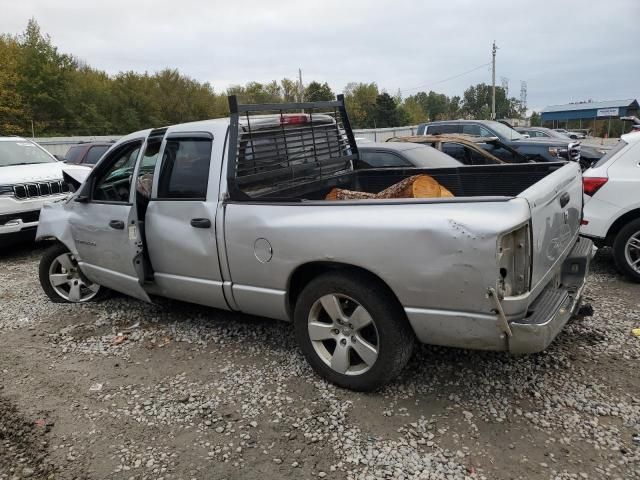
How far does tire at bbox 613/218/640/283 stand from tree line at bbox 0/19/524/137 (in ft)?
116

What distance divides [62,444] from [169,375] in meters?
0.90

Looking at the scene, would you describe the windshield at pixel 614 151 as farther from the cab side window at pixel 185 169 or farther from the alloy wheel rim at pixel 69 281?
the alloy wheel rim at pixel 69 281

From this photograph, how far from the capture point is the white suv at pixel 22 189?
7434 millimetres

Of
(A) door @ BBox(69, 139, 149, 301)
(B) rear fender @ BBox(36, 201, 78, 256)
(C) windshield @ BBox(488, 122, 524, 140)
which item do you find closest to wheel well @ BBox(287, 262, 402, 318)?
(A) door @ BBox(69, 139, 149, 301)

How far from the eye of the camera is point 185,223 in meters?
3.93

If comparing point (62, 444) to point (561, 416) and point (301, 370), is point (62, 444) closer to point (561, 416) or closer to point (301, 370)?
point (301, 370)

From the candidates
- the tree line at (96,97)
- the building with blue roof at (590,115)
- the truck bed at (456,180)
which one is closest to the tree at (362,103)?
the tree line at (96,97)

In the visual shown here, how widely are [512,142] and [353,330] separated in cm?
1098

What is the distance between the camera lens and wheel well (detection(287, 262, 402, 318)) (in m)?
3.12

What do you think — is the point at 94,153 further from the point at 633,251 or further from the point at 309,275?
the point at 633,251

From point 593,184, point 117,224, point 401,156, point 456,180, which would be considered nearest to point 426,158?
point 401,156

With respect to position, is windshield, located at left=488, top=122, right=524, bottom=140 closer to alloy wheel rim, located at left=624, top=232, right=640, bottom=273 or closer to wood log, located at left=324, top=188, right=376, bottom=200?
alloy wheel rim, located at left=624, top=232, right=640, bottom=273

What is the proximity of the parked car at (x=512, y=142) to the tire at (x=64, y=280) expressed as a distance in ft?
26.3

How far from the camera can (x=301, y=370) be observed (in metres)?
3.70
